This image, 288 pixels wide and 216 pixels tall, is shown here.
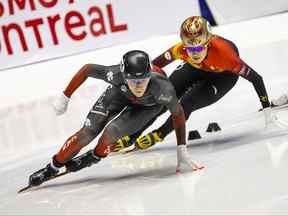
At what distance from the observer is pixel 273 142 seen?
15.2 feet

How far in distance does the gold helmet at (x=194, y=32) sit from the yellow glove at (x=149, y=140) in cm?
74

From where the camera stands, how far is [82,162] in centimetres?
423

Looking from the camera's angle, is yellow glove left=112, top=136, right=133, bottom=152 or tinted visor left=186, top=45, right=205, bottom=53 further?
yellow glove left=112, top=136, right=133, bottom=152

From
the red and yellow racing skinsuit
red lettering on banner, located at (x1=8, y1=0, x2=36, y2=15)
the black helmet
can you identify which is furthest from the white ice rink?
red lettering on banner, located at (x1=8, y1=0, x2=36, y2=15)

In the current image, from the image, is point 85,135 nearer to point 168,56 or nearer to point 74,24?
point 168,56

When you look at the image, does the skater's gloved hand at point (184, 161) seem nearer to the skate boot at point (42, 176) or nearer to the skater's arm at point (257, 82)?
the skate boot at point (42, 176)

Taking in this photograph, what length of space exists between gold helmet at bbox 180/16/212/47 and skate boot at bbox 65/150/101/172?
3.16 feet

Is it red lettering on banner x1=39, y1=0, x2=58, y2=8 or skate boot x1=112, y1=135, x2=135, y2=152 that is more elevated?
red lettering on banner x1=39, y1=0, x2=58, y2=8

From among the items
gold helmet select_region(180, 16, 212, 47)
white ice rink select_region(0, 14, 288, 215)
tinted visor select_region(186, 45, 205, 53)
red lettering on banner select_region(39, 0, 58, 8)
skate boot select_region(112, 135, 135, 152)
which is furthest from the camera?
red lettering on banner select_region(39, 0, 58, 8)

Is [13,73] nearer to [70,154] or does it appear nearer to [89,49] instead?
[89,49]

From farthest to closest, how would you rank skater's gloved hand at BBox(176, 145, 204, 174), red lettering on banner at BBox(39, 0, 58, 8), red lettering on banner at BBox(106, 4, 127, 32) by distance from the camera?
red lettering on banner at BBox(106, 4, 127, 32)
red lettering on banner at BBox(39, 0, 58, 8)
skater's gloved hand at BBox(176, 145, 204, 174)

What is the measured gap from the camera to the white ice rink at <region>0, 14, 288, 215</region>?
11.2 ft

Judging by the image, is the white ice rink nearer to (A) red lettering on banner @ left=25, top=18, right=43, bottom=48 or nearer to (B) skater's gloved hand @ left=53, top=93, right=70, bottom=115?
(B) skater's gloved hand @ left=53, top=93, right=70, bottom=115

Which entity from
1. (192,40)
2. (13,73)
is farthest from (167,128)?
(13,73)
